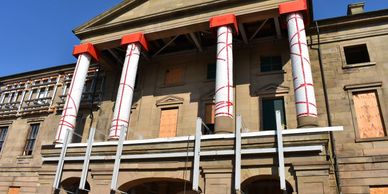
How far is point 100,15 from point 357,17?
671 inches

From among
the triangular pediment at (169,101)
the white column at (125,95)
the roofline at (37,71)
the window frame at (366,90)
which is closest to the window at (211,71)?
the triangular pediment at (169,101)

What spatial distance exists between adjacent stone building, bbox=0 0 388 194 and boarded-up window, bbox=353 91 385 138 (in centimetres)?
5

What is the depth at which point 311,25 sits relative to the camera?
20.6 meters

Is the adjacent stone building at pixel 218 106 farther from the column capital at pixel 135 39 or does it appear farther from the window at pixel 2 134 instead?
the window at pixel 2 134

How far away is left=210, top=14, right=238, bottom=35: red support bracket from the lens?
1850 cm

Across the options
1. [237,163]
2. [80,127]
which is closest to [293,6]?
[237,163]

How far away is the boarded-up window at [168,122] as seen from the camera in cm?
2113

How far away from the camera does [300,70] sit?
15.8 metres

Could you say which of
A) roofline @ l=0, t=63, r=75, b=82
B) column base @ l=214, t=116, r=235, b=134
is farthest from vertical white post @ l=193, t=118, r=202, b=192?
roofline @ l=0, t=63, r=75, b=82

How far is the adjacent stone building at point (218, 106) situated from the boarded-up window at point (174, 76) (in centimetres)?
9

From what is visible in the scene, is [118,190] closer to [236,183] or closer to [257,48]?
[236,183]

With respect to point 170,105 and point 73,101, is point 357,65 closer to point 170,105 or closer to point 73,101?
point 170,105

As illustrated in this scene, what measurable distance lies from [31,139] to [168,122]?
12.7 metres

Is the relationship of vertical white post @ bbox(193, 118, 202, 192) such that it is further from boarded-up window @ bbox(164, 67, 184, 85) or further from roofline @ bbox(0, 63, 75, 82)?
roofline @ bbox(0, 63, 75, 82)
